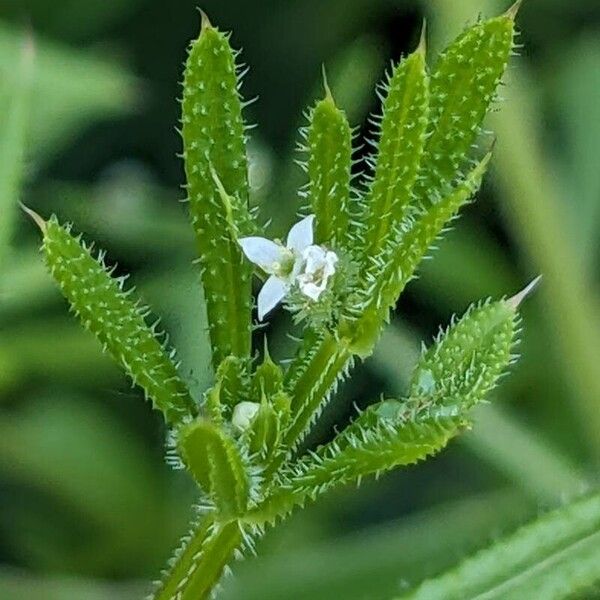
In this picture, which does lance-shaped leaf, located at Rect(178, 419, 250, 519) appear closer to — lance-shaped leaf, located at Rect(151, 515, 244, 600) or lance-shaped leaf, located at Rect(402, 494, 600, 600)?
lance-shaped leaf, located at Rect(151, 515, 244, 600)

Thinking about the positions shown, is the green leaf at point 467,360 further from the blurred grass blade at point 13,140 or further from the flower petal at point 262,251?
the blurred grass blade at point 13,140

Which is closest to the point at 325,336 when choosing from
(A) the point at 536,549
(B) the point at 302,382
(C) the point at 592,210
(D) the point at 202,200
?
(B) the point at 302,382

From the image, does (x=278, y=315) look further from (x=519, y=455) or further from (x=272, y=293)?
(x=272, y=293)

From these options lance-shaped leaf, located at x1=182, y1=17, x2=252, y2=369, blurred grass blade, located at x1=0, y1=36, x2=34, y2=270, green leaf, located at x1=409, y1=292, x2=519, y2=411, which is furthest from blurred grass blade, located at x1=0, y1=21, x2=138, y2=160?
green leaf, located at x1=409, y1=292, x2=519, y2=411

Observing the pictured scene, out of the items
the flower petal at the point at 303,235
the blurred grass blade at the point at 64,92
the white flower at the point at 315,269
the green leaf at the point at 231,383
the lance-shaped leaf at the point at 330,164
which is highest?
the blurred grass blade at the point at 64,92

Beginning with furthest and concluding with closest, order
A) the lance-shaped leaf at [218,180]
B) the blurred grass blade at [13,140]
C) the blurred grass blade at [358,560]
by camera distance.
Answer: the blurred grass blade at [358,560] → the blurred grass blade at [13,140] → the lance-shaped leaf at [218,180]

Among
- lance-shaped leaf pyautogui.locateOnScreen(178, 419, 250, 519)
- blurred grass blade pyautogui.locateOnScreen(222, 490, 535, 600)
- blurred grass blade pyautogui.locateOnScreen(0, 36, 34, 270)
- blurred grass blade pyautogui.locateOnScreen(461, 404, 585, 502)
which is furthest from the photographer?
blurred grass blade pyautogui.locateOnScreen(461, 404, 585, 502)

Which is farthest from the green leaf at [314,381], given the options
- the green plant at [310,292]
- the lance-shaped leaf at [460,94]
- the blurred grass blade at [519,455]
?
the blurred grass blade at [519,455]
